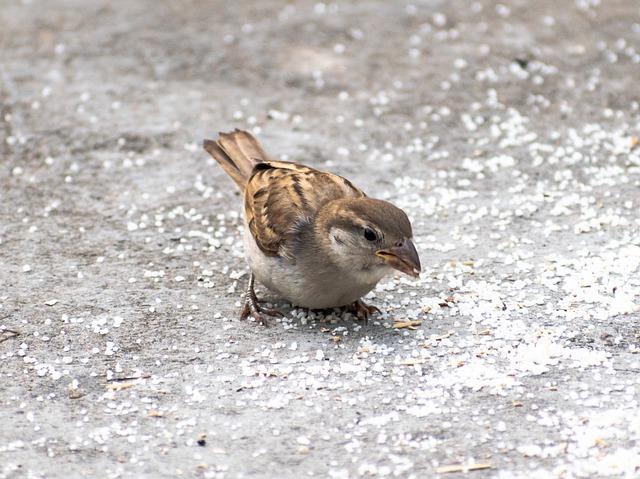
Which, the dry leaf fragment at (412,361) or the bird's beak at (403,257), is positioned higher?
the bird's beak at (403,257)

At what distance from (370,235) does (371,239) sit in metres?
→ 0.02

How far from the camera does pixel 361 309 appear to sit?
225 inches

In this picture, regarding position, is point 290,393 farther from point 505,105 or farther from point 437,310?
point 505,105

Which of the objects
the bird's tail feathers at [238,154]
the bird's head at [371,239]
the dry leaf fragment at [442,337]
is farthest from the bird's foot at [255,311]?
the bird's tail feathers at [238,154]

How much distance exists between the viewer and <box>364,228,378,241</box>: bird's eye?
5306 millimetres

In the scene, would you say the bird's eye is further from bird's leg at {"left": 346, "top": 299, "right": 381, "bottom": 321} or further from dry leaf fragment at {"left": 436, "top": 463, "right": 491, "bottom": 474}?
dry leaf fragment at {"left": 436, "top": 463, "right": 491, "bottom": 474}

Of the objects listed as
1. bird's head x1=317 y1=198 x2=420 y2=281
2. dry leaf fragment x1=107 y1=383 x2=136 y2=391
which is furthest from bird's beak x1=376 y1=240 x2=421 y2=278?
dry leaf fragment x1=107 y1=383 x2=136 y2=391

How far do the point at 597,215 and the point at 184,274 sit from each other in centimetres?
258

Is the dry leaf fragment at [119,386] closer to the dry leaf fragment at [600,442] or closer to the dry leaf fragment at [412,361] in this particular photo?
the dry leaf fragment at [412,361]

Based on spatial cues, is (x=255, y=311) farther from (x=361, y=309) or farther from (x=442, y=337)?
(x=442, y=337)

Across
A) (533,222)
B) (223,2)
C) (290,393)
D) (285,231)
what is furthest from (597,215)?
(223,2)

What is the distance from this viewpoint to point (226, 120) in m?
8.41

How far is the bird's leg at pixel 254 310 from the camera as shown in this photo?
5684 millimetres

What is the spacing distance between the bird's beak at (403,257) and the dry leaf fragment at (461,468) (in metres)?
1.19
